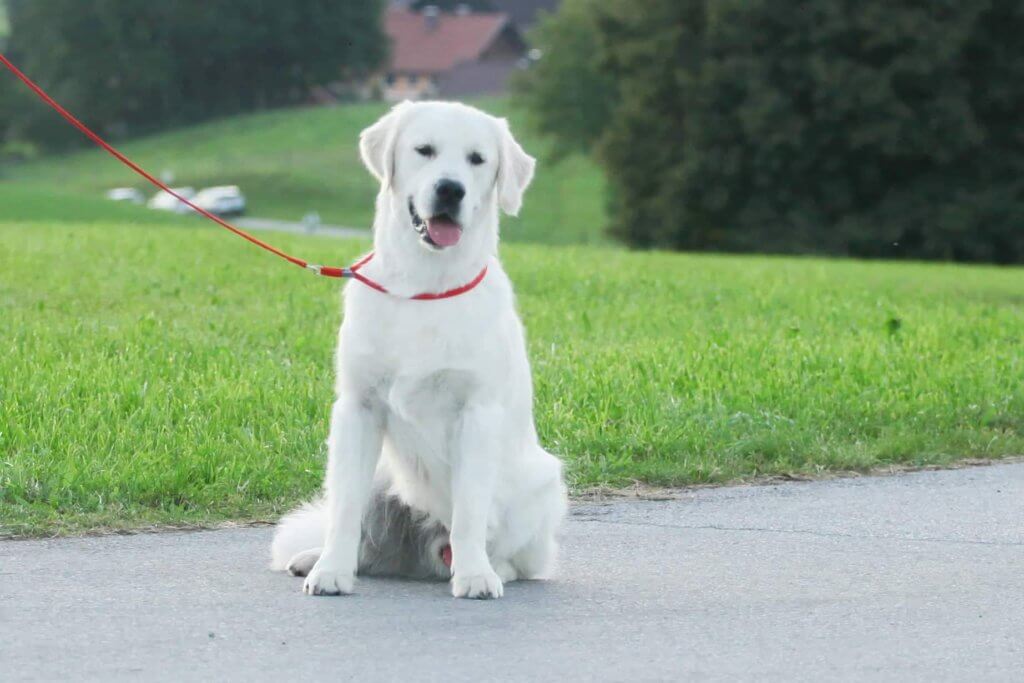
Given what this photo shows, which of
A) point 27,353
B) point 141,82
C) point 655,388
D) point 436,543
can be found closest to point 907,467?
point 655,388

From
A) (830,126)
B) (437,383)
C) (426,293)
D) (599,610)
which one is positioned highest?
(830,126)

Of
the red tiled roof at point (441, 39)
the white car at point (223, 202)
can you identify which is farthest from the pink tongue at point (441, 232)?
the red tiled roof at point (441, 39)

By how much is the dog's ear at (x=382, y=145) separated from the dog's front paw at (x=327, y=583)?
4.43 ft

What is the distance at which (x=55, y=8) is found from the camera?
90500 mm

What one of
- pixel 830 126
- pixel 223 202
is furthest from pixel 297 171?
pixel 830 126

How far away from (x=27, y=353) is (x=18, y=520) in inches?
148

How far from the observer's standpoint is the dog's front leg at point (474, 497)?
5.52 metres

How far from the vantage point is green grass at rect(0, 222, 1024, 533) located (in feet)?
23.7

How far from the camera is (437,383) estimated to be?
5.54 meters

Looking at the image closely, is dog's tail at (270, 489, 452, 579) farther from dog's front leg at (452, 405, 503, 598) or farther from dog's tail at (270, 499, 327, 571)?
dog's front leg at (452, 405, 503, 598)

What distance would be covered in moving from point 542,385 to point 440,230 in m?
3.96

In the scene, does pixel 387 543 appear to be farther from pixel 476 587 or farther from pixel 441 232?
pixel 441 232

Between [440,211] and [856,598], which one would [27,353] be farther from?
[856,598]

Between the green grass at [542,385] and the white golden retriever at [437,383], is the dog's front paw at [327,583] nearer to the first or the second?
the white golden retriever at [437,383]
